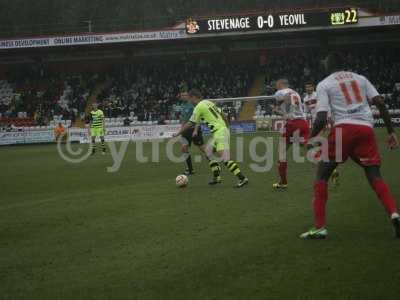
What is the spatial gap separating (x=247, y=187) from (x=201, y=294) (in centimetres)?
720

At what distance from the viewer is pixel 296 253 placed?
6406 mm

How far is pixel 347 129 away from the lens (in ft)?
22.9

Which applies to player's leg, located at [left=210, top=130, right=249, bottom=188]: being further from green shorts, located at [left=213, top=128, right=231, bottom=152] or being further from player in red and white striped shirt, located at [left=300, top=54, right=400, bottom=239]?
player in red and white striped shirt, located at [left=300, top=54, right=400, bottom=239]

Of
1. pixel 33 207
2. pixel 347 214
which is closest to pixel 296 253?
pixel 347 214

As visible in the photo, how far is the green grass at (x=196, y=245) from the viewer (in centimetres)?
535

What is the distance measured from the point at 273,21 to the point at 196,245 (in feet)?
116

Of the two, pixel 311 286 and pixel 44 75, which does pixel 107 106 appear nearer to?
pixel 44 75

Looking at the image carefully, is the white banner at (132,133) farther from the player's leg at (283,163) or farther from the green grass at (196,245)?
the player's leg at (283,163)

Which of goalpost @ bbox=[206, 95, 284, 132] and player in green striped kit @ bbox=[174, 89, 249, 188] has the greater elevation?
goalpost @ bbox=[206, 95, 284, 132]

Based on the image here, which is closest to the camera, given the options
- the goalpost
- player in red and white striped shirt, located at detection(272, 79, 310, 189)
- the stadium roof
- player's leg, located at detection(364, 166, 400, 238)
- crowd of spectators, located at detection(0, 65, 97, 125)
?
player's leg, located at detection(364, 166, 400, 238)

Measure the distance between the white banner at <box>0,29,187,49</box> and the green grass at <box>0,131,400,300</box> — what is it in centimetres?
3119

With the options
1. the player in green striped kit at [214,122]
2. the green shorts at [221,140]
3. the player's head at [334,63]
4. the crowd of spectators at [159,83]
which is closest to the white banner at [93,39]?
the crowd of spectators at [159,83]

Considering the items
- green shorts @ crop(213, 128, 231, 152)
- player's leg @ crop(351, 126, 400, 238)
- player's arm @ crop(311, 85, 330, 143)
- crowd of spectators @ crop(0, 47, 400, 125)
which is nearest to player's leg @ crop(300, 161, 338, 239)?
player's leg @ crop(351, 126, 400, 238)

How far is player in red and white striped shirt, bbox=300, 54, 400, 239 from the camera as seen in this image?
274 inches
